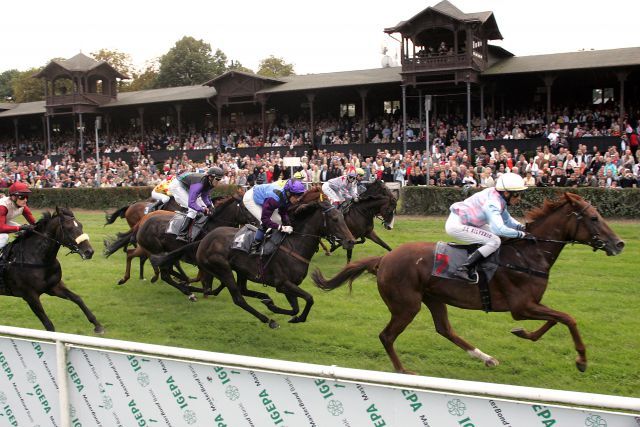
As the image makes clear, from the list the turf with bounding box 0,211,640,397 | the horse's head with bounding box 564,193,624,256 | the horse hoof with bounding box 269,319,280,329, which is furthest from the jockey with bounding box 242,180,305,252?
the horse's head with bounding box 564,193,624,256

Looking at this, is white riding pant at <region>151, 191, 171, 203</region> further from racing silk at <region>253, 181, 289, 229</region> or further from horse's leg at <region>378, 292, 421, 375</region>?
horse's leg at <region>378, 292, 421, 375</region>

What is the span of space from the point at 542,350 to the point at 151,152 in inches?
1193

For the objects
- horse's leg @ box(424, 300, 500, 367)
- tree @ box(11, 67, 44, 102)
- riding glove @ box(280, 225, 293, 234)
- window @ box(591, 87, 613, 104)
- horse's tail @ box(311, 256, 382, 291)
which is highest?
tree @ box(11, 67, 44, 102)

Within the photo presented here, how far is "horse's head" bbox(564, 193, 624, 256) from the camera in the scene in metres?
6.37

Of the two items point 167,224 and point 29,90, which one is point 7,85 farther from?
point 167,224

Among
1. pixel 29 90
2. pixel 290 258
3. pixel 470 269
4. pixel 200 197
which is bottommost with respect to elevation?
pixel 290 258

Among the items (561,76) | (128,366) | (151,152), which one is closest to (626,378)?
(128,366)

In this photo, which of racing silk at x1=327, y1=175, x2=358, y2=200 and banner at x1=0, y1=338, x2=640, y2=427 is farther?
racing silk at x1=327, y1=175, x2=358, y2=200

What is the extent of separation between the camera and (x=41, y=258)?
7.89 metres

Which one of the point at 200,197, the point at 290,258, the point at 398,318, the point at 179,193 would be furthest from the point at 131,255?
the point at 398,318

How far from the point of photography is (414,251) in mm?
6555

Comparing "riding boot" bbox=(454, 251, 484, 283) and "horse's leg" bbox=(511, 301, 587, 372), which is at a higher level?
"riding boot" bbox=(454, 251, 484, 283)

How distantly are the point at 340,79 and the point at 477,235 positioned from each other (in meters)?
26.1

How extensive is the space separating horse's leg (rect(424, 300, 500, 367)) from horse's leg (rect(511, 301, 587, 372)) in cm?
53
